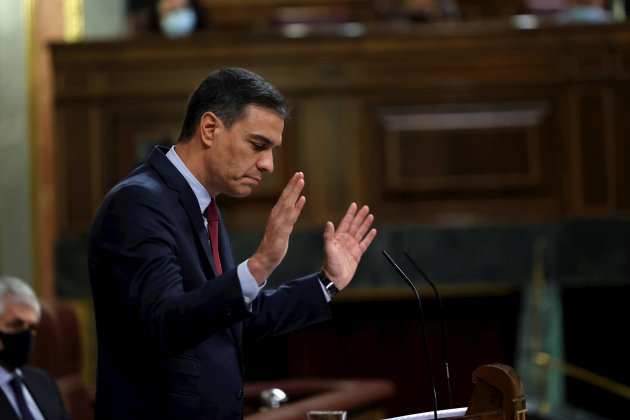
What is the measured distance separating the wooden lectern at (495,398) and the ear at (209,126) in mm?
634

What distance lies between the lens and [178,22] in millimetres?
6637

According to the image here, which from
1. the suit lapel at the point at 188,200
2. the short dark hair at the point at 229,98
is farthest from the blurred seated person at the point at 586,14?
the suit lapel at the point at 188,200

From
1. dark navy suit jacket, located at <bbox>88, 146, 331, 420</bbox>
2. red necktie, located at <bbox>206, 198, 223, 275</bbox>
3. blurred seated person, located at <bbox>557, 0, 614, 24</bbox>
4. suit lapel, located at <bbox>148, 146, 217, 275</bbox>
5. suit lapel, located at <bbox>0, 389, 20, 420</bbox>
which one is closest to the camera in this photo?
dark navy suit jacket, located at <bbox>88, 146, 331, 420</bbox>

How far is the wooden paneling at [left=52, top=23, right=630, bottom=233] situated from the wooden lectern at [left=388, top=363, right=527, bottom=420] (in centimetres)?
408

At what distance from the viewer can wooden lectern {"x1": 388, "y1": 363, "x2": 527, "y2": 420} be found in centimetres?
214

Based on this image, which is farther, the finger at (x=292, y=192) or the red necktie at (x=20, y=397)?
the red necktie at (x=20, y=397)

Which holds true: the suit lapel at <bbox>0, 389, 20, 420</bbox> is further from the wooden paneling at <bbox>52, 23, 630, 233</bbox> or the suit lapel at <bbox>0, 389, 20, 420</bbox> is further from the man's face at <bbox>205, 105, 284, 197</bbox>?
the wooden paneling at <bbox>52, 23, 630, 233</bbox>

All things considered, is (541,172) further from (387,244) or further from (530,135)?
(387,244)

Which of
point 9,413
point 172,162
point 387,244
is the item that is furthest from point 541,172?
point 172,162

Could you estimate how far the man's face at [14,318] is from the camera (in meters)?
3.86

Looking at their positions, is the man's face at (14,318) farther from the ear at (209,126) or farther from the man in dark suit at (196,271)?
the ear at (209,126)

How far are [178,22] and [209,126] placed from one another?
4.40m

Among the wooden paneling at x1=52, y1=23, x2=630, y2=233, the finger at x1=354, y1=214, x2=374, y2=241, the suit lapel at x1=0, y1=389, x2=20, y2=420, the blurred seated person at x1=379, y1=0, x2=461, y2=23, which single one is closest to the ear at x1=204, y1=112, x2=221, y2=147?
the finger at x1=354, y1=214, x2=374, y2=241

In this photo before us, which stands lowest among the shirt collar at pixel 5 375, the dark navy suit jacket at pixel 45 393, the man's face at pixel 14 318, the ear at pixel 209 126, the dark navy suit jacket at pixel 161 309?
the dark navy suit jacket at pixel 45 393
